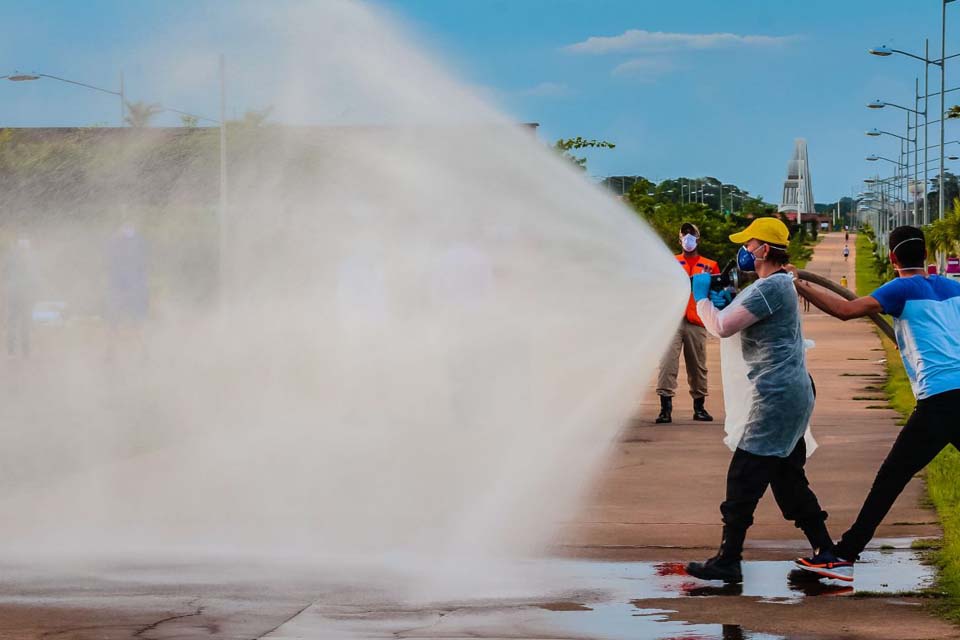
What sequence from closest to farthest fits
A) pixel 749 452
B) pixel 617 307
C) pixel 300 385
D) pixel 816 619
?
1. pixel 816 619
2. pixel 749 452
3. pixel 617 307
4. pixel 300 385

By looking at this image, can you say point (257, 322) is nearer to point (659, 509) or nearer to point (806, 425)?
point (659, 509)

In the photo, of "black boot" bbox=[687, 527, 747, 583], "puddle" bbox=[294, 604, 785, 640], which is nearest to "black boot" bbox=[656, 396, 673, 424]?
"black boot" bbox=[687, 527, 747, 583]

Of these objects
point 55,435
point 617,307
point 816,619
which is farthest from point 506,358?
point 816,619

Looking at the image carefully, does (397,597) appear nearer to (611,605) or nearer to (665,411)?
(611,605)

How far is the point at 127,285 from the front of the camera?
17828mm

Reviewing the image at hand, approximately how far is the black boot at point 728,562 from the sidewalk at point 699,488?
634mm

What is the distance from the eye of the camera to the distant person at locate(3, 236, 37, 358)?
21.5 meters

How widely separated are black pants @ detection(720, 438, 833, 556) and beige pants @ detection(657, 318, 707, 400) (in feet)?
19.7

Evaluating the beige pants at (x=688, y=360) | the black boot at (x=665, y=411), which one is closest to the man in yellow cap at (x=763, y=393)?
the beige pants at (x=688, y=360)

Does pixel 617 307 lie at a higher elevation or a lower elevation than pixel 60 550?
higher

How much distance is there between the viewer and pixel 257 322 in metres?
20.7

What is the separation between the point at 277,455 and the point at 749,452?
490cm

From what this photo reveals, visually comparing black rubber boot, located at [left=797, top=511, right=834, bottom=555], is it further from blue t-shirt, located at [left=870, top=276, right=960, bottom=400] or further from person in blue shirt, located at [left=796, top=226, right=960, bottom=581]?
blue t-shirt, located at [left=870, top=276, right=960, bottom=400]

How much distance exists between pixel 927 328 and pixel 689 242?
5381mm
